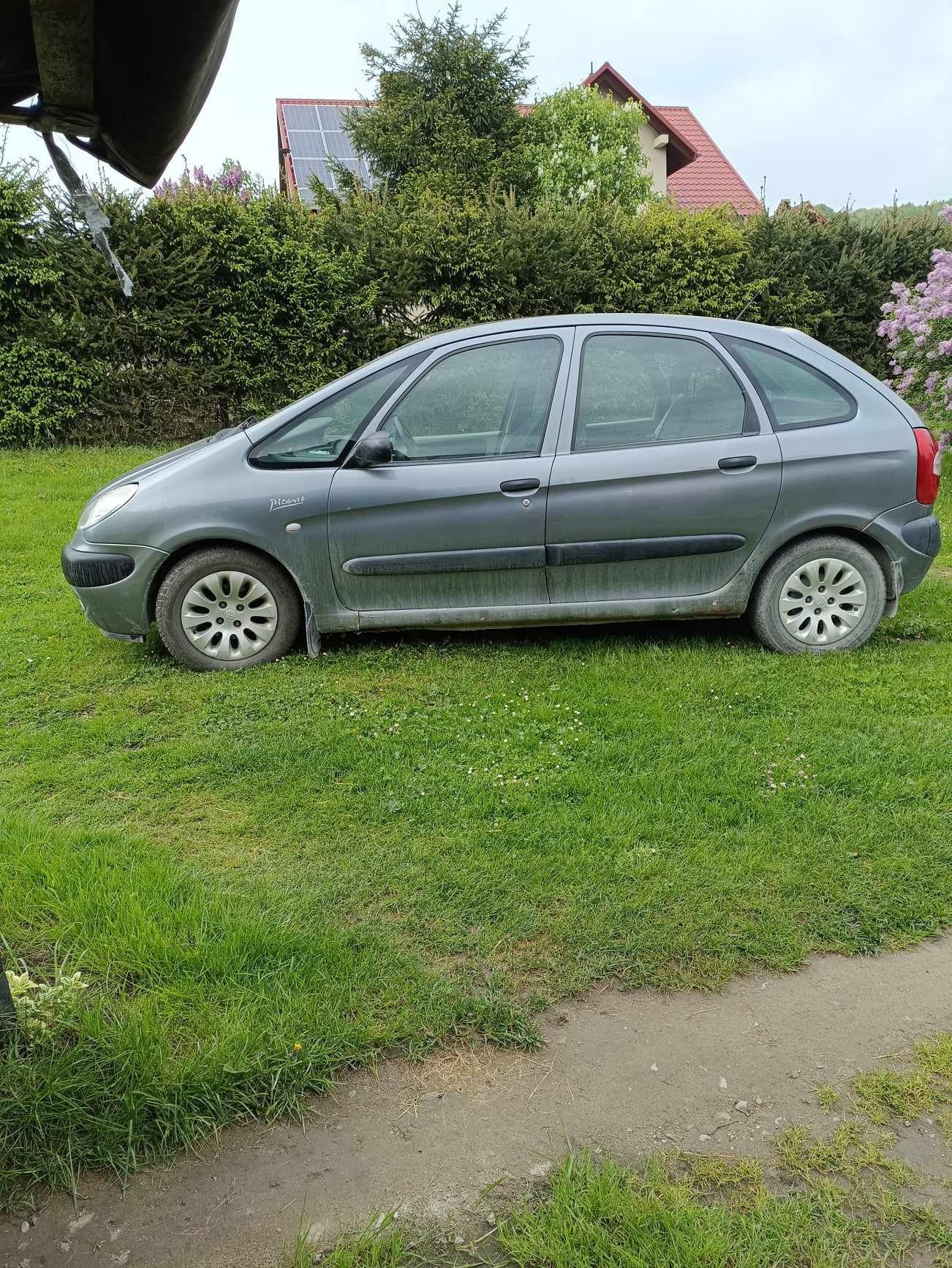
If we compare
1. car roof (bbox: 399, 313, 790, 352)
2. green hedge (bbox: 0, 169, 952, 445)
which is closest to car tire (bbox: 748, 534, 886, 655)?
car roof (bbox: 399, 313, 790, 352)

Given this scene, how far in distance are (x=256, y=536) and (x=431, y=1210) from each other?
3629 millimetres

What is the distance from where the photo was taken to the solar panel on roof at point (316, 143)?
86.5 ft

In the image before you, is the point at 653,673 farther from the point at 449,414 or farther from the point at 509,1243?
the point at 509,1243

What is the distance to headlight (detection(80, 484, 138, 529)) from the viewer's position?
5105 millimetres

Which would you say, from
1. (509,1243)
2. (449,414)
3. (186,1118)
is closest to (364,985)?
(186,1118)

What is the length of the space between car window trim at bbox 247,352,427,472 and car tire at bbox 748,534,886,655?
2.31 metres

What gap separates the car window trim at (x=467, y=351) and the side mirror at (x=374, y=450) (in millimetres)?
110

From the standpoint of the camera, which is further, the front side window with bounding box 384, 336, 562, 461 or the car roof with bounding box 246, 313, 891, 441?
the car roof with bounding box 246, 313, 891, 441

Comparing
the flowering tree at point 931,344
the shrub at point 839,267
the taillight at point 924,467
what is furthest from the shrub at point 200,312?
the taillight at point 924,467

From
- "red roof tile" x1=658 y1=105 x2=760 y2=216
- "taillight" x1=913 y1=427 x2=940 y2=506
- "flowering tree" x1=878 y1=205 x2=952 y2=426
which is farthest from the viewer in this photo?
"red roof tile" x1=658 y1=105 x2=760 y2=216

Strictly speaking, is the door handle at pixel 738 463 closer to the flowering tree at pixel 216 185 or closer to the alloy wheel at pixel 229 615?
the alloy wheel at pixel 229 615

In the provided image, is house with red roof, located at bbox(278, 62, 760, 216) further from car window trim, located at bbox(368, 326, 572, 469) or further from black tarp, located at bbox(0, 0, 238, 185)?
black tarp, located at bbox(0, 0, 238, 185)

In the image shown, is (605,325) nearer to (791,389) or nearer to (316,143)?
(791,389)

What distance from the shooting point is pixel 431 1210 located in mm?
2061
